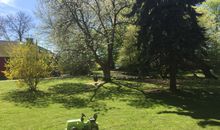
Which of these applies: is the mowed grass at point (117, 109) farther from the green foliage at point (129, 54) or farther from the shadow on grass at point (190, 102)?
the green foliage at point (129, 54)

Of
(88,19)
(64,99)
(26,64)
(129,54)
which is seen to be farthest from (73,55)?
(64,99)

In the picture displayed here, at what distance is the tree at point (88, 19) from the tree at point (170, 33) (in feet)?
27.7

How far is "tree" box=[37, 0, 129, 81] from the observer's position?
28.8 metres

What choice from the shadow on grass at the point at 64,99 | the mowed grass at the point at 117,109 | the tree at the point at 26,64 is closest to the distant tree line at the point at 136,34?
the mowed grass at the point at 117,109

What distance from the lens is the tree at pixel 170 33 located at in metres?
20.6

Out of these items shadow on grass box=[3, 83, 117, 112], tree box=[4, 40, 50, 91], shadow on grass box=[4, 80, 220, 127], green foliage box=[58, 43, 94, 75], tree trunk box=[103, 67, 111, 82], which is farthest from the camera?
tree trunk box=[103, 67, 111, 82]

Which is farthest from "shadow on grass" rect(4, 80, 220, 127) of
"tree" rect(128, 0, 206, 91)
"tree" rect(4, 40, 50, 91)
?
"tree" rect(128, 0, 206, 91)

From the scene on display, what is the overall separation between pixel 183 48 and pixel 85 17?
1200cm

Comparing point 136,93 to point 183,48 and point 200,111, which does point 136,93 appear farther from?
point 200,111

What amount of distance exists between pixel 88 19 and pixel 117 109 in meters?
15.5

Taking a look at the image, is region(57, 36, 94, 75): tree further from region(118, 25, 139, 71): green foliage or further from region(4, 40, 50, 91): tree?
region(4, 40, 50, 91): tree

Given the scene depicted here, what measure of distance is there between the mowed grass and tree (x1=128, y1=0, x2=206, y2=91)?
2.41 metres

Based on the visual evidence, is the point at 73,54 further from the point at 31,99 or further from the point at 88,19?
the point at 31,99

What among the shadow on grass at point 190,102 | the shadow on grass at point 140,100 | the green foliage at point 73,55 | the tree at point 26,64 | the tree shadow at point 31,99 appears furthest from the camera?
the green foliage at point 73,55
